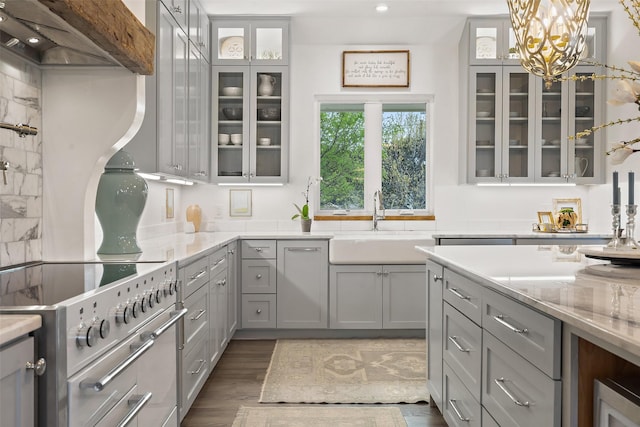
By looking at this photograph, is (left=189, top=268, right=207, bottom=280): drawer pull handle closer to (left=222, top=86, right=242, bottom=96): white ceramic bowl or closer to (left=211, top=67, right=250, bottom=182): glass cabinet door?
(left=211, top=67, right=250, bottom=182): glass cabinet door

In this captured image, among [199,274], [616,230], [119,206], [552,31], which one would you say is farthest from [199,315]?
[552,31]

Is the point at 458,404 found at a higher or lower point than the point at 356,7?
lower

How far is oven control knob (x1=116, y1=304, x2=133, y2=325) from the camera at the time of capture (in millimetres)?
1519

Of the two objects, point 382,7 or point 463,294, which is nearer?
point 463,294

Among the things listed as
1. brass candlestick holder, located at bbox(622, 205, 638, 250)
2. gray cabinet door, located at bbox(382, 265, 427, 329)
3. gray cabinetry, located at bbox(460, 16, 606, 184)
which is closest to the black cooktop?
brass candlestick holder, located at bbox(622, 205, 638, 250)

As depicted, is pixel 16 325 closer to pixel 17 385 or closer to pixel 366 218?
pixel 17 385

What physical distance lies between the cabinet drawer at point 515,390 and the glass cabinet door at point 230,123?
3.11 meters

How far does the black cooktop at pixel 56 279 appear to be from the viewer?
1.29m

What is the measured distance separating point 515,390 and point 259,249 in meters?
2.88

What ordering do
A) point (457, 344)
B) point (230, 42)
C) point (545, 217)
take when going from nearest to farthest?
point (457, 344), point (230, 42), point (545, 217)

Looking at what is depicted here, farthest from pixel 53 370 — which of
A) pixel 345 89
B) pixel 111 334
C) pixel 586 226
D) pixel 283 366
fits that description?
pixel 586 226

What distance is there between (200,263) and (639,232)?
143 inches

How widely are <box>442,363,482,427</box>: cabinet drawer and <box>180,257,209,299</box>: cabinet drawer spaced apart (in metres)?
1.33

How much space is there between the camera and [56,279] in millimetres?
1636
